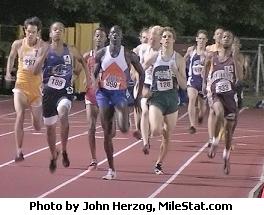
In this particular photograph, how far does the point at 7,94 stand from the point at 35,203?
69.5 ft

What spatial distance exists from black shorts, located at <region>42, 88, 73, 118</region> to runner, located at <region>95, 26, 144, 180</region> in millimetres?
470

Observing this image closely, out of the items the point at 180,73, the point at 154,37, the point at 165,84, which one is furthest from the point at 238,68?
the point at 154,37

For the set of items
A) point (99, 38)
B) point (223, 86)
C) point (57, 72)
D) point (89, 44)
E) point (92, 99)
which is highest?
point (99, 38)

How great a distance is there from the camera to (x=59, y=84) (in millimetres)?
11094

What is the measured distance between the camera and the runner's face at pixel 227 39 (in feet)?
38.1

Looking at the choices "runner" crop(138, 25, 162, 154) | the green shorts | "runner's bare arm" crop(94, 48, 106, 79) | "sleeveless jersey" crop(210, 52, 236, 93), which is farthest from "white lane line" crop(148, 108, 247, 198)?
"runner's bare arm" crop(94, 48, 106, 79)

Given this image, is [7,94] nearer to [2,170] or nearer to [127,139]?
[127,139]

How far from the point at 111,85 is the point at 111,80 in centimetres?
7

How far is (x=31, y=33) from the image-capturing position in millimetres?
11508

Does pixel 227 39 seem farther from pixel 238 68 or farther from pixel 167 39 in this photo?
pixel 167 39

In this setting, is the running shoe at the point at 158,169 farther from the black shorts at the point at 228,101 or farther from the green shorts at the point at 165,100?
the black shorts at the point at 228,101

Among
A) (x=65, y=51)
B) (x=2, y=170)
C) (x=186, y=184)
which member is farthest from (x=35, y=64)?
(x=186, y=184)

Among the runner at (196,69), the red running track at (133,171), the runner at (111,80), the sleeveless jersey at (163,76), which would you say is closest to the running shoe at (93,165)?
the red running track at (133,171)

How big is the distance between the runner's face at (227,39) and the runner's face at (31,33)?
260cm
